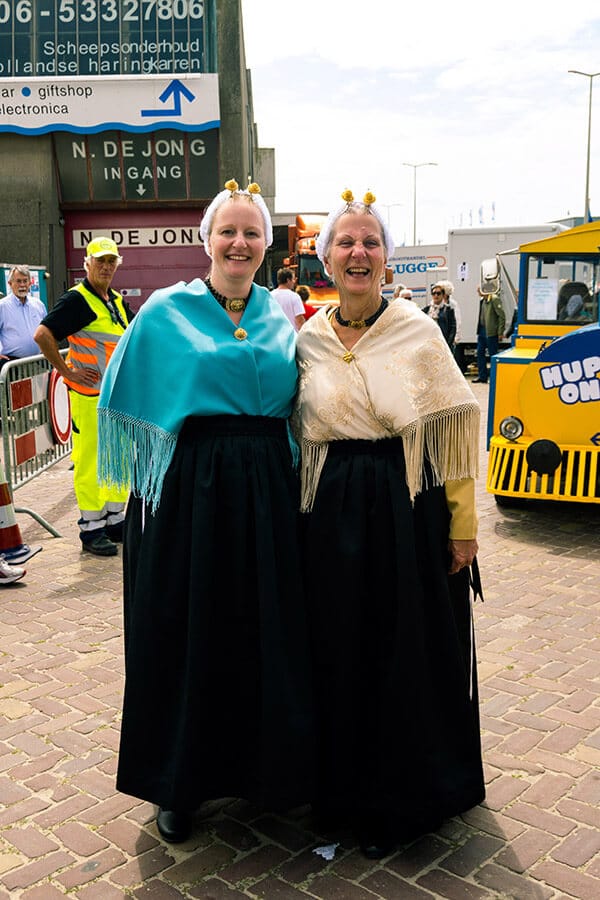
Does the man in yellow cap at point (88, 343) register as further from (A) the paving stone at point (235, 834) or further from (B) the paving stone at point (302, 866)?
(B) the paving stone at point (302, 866)

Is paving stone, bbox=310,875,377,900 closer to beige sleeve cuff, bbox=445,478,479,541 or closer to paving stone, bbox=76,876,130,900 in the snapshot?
paving stone, bbox=76,876,130,900

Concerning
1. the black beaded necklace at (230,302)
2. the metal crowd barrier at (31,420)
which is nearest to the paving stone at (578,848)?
the black beaded necklace at (230,302)

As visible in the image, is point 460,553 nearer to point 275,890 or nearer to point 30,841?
point 275,890

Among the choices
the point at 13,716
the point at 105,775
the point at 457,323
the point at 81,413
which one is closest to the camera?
the point at 105,775

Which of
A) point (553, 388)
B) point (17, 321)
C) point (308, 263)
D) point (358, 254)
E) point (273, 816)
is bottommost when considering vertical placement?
point (273, 816)

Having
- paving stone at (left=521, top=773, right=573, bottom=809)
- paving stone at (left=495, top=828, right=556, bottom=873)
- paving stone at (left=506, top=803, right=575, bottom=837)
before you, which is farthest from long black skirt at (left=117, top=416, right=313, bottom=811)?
paving stone at (left=521, top=773, right=573, bottom=809)

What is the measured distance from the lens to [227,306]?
2.94 m

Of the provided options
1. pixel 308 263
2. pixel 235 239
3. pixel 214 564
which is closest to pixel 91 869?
pixel 214 564

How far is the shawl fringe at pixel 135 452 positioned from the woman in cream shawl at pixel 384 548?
18.4 inches

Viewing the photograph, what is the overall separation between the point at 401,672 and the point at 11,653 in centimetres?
256

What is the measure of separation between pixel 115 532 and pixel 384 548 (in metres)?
4.01

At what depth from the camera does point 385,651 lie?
282cm

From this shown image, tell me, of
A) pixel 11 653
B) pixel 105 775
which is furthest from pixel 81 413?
pixel 105 775

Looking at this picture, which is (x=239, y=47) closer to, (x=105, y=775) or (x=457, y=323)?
(x=457, y=323)
